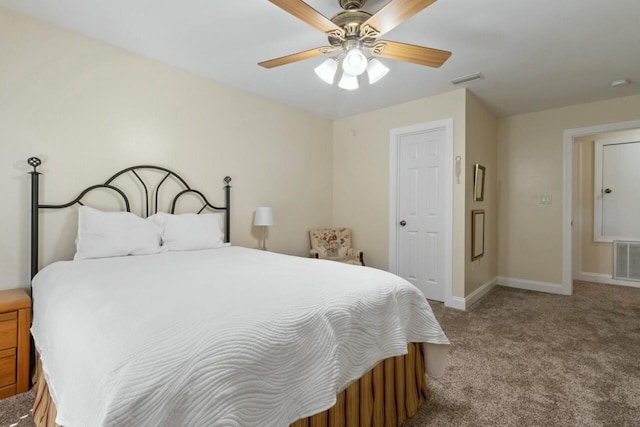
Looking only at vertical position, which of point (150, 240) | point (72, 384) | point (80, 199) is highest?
point (80, 199)

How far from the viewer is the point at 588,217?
4.79m

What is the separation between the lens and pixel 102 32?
236 centimetres

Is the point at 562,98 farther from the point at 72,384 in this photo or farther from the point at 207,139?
the point at 72,384

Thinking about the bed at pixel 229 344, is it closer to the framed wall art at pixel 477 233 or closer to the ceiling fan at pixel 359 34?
the ceiling fan at pixel 359 34

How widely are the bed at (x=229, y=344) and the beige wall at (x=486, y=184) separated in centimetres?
214

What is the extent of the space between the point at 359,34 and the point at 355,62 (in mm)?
175

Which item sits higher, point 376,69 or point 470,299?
point 376,69

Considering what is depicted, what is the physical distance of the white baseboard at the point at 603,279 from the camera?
4412 mm

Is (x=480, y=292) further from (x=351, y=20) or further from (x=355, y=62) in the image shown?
(x=351, y=20)

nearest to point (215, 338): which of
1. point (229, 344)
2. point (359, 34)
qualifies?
point (229, 344)

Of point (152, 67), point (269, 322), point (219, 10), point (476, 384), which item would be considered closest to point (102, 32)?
point (152, 67)

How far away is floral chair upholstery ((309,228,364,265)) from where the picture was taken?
405 centimetres

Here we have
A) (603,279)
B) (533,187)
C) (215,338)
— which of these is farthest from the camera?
(603,279)

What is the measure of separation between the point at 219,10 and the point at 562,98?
3859 millimetres
